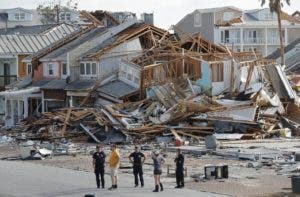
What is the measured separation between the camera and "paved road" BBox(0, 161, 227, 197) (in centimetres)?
2662

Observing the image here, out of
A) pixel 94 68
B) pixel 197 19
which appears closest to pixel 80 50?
pixel 94 68

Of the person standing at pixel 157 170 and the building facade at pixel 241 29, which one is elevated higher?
the building facade at pixel 241 29

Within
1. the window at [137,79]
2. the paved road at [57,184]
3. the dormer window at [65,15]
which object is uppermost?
the dormer window at [65,15]

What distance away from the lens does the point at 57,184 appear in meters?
29.5

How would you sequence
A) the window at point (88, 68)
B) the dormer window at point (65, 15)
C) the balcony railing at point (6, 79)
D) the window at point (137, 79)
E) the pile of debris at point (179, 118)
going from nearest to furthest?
the pile of debris at point (179, 118) < the window at point (137, 79) < the window at point (88, 68) < the balcony railing at point (6, 79) < the dormer window at point (65, 15)

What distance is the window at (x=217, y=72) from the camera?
51.2 meters

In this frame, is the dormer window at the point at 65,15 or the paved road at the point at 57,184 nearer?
the paved road at the point at 57,184

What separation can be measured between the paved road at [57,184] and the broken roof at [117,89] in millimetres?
17871

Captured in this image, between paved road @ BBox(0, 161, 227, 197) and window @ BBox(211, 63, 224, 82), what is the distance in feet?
59.2

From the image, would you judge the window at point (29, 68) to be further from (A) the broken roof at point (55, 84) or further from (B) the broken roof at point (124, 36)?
(B) the broken roof at point (124, 36)

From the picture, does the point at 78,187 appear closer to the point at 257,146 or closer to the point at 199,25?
the point at 257,146

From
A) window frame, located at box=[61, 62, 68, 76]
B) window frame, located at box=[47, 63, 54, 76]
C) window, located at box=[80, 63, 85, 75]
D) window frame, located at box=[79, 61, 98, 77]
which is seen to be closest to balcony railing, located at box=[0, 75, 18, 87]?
window frame, located at box=[47, 63, 54, 76]

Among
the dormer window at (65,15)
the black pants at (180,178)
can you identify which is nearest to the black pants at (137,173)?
the black pants at (180,178)

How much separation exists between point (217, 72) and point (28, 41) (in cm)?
2708
